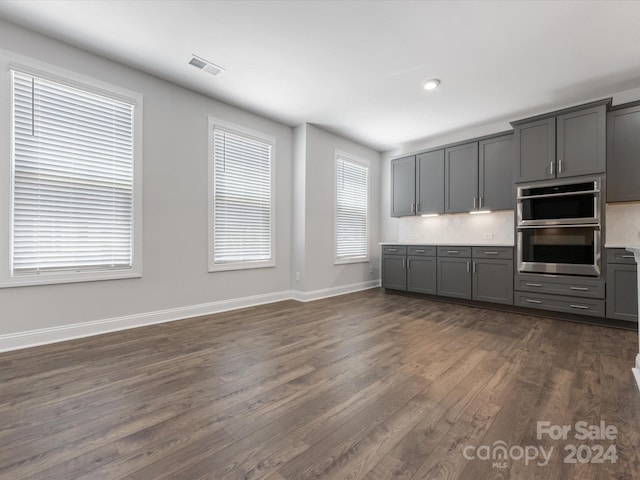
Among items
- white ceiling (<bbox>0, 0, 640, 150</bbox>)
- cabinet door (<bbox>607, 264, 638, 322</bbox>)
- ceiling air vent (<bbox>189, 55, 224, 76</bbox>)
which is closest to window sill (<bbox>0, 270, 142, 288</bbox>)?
white ceiling (<bbox>0, 0, 640, 150</bbox>)

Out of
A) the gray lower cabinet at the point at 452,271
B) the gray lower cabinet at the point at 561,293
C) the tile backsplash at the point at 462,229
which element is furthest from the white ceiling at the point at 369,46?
the gray lower cabinet at the point at 561,293

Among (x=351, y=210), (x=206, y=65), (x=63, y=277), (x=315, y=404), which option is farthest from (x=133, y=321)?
(x=351, y=210)

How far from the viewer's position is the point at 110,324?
303 cm

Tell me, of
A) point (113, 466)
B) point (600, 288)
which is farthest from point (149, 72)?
point (600, 288)

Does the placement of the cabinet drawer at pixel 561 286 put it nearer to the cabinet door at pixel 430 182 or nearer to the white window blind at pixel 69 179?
the cabinet door at pixel 430 182

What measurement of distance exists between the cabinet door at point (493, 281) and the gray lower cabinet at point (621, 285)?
0.95m

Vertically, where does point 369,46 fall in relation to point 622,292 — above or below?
above

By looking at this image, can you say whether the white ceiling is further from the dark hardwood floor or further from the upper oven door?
the dark hardwood floor

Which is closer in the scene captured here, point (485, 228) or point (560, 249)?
point (560, 249)

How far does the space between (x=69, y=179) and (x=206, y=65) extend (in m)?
1.76

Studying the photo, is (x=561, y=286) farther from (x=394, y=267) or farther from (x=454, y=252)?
(x=394, y=267)

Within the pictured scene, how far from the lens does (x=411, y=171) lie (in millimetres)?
5309

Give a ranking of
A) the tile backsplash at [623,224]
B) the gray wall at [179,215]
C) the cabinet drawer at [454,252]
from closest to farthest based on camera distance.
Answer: the gray wall at [179,215] < the tile backsplash at [623,224] < the cabinet drawer at [454,252]

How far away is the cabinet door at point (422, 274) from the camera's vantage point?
15.4 ft
